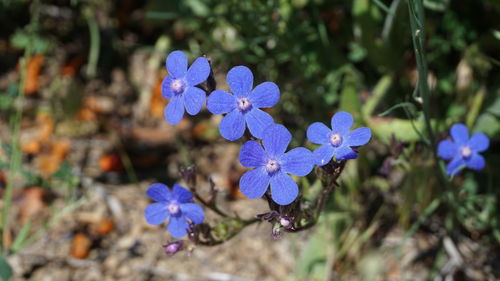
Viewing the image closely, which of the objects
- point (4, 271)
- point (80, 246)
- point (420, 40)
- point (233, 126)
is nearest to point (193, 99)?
point (233, 126)

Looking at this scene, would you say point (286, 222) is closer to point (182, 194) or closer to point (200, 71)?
point (182, 194)

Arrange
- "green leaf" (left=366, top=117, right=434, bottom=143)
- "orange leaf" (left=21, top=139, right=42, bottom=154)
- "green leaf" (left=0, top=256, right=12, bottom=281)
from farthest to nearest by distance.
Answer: "orange leaf" (left=21, top=139, right=42, bottom=154), "green leaf" (left=366, top=117, right=434, bottom=143), "green leaf" (left=0, top=256, right=12, bottom=281)

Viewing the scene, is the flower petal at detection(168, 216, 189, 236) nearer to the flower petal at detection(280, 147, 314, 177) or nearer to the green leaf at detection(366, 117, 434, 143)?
the flower petal at detection(280, 147, 314, 177)

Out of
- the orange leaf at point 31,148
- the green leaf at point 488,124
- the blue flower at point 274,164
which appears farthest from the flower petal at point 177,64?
the orange leaf at point 31,148

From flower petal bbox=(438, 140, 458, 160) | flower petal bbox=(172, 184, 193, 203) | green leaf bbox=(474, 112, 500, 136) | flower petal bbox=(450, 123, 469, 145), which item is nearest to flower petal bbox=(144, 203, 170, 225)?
flower petal bbox=(172, 184, 193, 203)

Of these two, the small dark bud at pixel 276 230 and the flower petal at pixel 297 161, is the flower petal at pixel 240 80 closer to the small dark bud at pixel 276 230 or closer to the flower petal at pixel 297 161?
the flower petal at pixel 297 161

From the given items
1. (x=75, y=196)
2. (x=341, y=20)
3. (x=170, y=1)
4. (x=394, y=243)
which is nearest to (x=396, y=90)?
(x=341, y=20)

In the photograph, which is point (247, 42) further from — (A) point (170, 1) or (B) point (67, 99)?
(B) point (67, 99)
